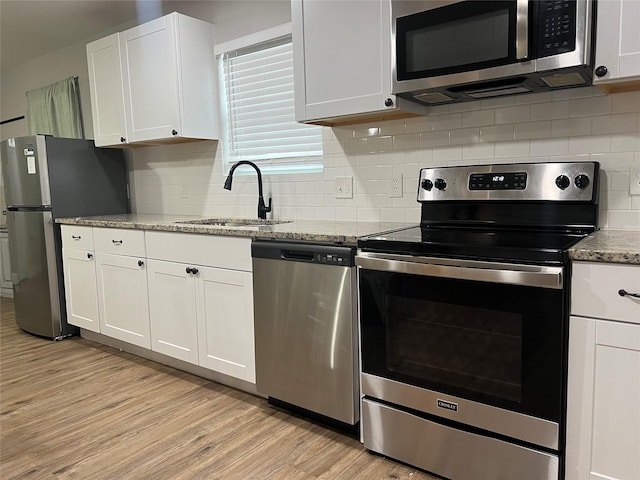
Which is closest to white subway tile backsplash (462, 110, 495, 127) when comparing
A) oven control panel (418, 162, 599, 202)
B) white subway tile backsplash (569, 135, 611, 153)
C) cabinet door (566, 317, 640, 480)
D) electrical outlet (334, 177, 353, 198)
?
oven control panel (418, 162, 599, 202)

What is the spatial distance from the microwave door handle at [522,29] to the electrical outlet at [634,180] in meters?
0.63

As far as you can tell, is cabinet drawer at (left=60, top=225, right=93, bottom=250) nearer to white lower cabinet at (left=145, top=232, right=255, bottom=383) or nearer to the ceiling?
white lower cabinet at (left=145, top=232, right=255, bottom=383)

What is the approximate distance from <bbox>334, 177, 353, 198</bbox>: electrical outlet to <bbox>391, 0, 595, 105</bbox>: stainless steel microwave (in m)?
0.64

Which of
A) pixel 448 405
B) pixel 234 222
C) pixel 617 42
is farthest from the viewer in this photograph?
pixel 234 222

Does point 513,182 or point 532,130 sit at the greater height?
point 532,130

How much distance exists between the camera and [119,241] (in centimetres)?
309

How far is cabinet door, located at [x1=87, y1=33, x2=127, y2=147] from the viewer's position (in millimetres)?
3438

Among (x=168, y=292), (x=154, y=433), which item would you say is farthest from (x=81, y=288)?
(x=154, y=433)

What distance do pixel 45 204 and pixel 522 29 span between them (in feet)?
10.8

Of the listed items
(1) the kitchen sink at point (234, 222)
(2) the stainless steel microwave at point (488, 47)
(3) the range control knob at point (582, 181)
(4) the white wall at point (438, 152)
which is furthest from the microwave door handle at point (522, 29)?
(1) the kitchen sink at point (234, 222)

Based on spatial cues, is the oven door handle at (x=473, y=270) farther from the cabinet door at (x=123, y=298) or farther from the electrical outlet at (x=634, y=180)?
the cabinet door at (x=123, y=298)

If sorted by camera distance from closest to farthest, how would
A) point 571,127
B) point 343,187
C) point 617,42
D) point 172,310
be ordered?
point 617,42 < point 571,127 < point 343,187 < point 172,310

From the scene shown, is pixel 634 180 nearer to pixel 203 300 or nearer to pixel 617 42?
pixel 617 42

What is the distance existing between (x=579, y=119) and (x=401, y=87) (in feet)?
2.35
